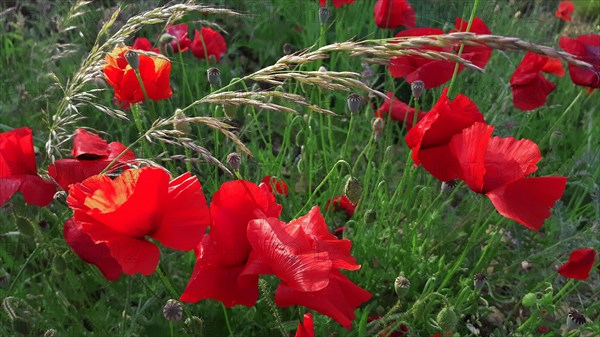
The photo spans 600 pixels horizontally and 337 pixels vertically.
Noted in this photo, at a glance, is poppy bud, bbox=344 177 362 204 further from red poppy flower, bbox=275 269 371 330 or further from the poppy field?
red poppy flower, bbox=275 269 371 330

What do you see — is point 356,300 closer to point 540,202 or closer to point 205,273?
point 205,273

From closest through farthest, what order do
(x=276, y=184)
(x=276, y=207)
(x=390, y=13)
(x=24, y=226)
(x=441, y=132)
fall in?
(x=276, y=207)
(x=441, y=132)
(x=24, y=226)
(x=276, y=184)
(x=390, y=13)

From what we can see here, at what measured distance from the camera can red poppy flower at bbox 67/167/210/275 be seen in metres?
1.05

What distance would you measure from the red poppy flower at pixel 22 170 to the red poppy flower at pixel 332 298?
19.5 inches

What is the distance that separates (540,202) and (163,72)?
84 cm

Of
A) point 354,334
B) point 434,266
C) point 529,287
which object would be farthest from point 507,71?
point 354,334

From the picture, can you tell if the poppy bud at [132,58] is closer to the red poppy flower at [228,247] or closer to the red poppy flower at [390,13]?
the red poppy flower at [228,247]

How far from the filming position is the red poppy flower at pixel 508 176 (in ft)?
3.99

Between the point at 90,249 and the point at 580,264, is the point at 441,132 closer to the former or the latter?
the point at 580,264

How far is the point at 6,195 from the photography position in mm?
1252

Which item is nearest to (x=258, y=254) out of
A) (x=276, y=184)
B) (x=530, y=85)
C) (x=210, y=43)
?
(x=276, y=184)

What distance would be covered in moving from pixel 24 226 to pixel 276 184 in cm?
66

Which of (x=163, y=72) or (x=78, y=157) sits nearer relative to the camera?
(x=78, y=157)

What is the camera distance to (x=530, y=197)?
4.14 feet
